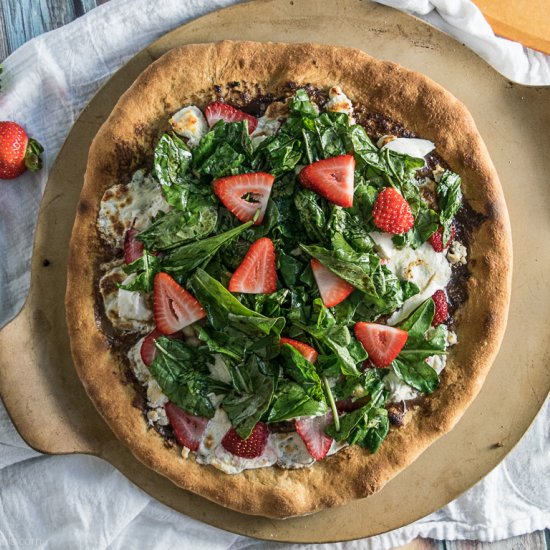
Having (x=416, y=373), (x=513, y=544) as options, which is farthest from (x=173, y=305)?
(x=513, y=544)

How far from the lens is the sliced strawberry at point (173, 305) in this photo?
3.50 m

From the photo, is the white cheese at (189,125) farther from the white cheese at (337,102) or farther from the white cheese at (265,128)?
the white cheese at (337,102)

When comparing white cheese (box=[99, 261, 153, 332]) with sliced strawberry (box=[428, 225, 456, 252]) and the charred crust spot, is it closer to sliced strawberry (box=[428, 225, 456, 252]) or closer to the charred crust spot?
the charred crust spot

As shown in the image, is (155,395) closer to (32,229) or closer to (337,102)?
(32,229)

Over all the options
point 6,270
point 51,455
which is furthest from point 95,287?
point 51,455

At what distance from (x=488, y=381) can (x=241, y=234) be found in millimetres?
1590

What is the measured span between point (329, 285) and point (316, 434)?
75 cm

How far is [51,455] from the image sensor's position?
3936mm

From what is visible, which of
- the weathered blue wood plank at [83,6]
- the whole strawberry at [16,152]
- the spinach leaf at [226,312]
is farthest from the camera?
the weathered blue wood plank at [83,6]

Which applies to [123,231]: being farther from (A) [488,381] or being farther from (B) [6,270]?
(A) [488,381]

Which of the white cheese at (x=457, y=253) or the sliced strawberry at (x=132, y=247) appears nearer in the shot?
the sliced strawberry at (x=132, y=247)

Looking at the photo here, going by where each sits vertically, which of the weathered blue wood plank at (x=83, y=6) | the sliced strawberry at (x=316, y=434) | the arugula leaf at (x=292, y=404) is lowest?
the sliced strawberry at (x=316, y=434)

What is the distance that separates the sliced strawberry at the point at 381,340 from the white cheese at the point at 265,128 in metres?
1.08

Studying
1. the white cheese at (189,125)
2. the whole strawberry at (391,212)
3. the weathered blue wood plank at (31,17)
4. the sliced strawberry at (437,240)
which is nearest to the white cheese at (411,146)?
the whole strawberry at (391,212)
